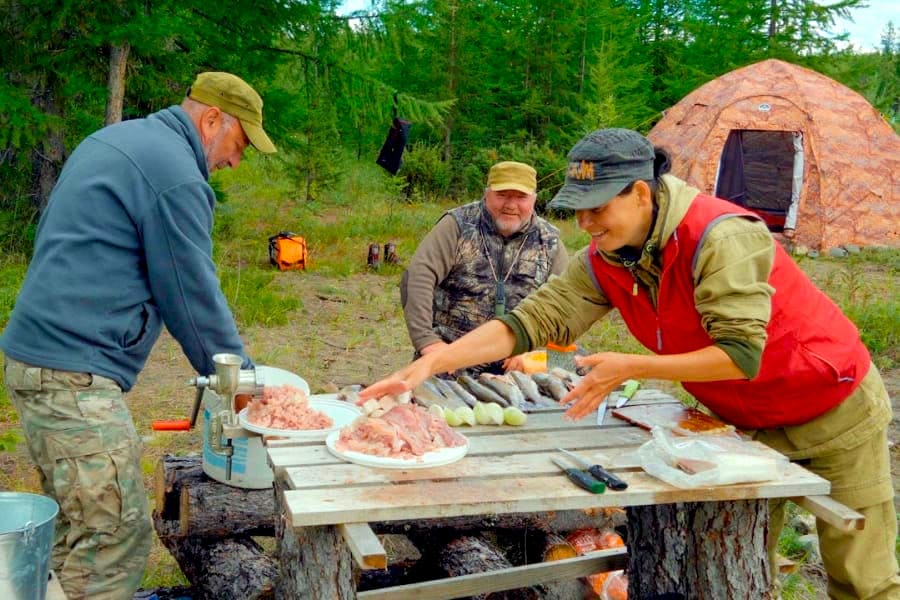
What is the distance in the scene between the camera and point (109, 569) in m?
3.52

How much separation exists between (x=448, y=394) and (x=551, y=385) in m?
0.49

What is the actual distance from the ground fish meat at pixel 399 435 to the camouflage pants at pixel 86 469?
0.99 m

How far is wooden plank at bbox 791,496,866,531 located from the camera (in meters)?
2.83

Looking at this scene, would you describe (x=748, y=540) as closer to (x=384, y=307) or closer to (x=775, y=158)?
(x=384, y=307)

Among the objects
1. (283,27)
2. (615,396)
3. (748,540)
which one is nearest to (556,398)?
(615,396)

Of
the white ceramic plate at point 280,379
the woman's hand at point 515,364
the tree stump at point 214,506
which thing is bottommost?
the tree stump at point 214,506

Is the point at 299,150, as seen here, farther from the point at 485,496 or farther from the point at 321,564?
the point at 485,496

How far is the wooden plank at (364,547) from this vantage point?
7.86 feet

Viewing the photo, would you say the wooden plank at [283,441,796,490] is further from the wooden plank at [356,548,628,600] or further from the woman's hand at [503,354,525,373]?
the woman's hand at [503,354,525,373]

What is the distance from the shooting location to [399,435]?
3.03 metres

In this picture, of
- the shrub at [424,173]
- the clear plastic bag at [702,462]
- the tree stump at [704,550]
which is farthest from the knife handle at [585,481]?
the shrub at [424,173]

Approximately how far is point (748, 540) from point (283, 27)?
933cm

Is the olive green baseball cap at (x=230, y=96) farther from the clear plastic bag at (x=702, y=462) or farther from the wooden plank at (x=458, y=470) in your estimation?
the clear plastic bag at (x=702, y=462)

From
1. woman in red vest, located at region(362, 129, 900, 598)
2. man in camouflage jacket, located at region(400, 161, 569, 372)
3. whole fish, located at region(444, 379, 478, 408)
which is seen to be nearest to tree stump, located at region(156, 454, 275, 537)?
whole fish, located at region(444, 379, 478, 408)
